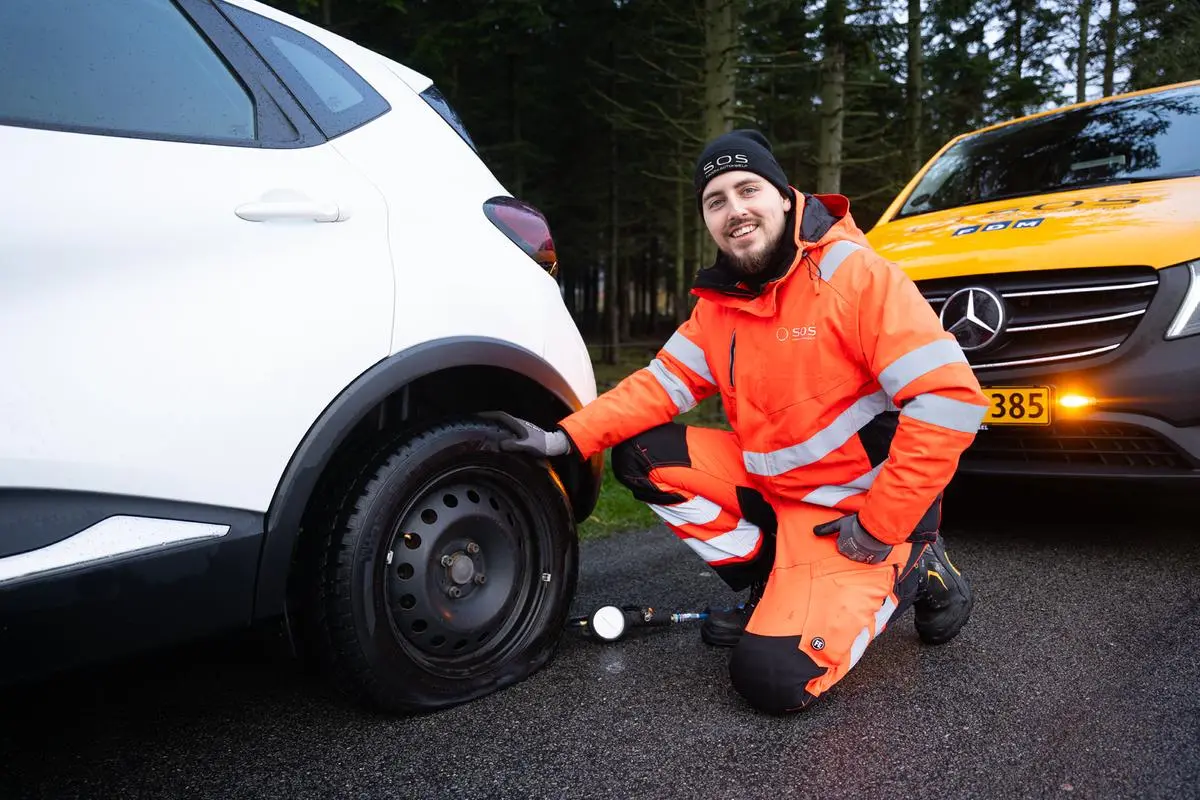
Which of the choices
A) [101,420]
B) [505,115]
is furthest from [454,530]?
[505,115]

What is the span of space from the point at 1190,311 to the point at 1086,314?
1.00 ft

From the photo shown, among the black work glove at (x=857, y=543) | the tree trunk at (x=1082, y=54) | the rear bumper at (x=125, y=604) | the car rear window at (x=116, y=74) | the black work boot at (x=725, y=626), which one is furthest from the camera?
the tree trunk at (x=1082, y=54)

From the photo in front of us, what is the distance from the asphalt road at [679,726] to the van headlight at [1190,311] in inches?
33.1

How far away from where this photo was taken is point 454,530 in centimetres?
219

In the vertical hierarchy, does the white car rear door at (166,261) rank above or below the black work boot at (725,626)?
above

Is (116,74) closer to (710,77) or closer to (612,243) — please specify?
(710,77)

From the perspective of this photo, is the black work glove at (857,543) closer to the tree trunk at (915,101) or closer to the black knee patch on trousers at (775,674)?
the black knee patch on trousers at (775,674)

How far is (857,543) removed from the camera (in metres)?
2.24

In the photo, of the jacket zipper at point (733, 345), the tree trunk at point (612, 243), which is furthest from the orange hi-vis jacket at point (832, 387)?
the tree trunk at point (612, 243)

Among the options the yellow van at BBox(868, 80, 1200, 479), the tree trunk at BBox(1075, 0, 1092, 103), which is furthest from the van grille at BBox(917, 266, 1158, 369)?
the tree trunk at BBox(1075, 0, 1092, 103)

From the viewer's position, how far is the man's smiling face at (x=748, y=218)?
2.42 meters

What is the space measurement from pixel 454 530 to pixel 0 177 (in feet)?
3.91

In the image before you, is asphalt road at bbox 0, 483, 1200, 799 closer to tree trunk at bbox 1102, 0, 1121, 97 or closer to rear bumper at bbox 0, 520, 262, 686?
rear bumper at bbox 0, 520, 262, 686

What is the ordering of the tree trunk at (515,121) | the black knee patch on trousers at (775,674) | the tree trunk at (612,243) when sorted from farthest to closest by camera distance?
the tree trunk at (612,243) < the tree trunk at (515,121) < the black knee patch on trousers at (775,674)
